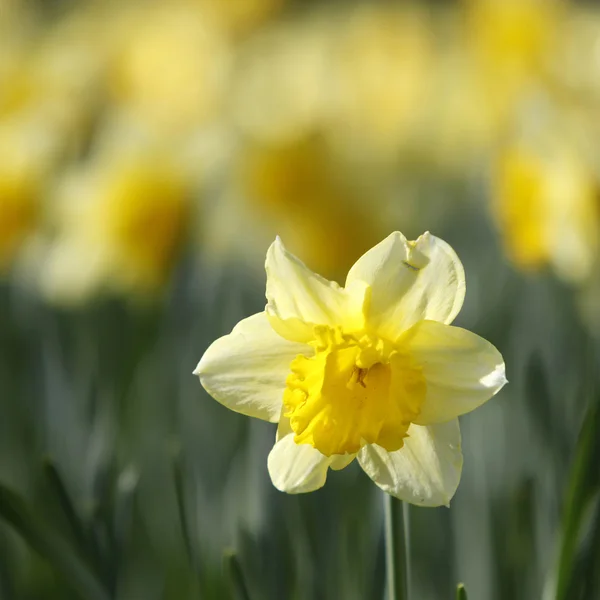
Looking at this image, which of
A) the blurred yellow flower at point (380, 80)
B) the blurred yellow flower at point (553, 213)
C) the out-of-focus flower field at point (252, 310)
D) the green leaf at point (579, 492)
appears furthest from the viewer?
the blurred yellow flower at point (380, 80)

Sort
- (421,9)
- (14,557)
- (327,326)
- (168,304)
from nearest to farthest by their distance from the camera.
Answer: (327,326)
(14,557)
(168,304)
(421,9)

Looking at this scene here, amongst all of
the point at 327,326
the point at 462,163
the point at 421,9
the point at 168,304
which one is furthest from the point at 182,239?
the point at 421,9

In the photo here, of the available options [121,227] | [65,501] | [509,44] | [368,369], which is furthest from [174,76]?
[368,369]

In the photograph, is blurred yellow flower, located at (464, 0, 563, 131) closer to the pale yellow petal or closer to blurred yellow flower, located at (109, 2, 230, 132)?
blurred yellow flower, located at (109, 2, 230, 132)

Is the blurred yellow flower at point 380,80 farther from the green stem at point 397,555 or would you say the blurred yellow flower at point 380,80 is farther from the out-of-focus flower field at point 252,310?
the green stem at point 397,555

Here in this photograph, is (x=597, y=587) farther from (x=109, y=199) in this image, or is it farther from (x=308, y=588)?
(x=109, y=199)

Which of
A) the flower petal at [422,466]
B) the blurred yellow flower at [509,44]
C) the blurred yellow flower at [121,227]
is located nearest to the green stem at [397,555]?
the flower petal at [422,466]

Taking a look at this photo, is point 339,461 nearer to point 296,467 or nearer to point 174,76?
point 296,467
